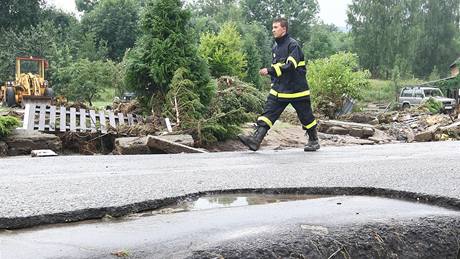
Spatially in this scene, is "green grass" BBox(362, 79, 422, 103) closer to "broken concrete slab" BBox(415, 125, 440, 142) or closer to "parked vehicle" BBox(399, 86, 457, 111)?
"parked vehicle" BBox(399, 86, 457, 111)

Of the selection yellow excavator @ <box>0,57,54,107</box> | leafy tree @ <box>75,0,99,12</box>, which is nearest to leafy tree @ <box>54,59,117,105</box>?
yellow excavator @ <box>0,57,54,107</box>

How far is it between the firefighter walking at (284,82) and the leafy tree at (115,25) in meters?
51.0

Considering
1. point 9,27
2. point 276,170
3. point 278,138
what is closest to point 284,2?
point 9,27

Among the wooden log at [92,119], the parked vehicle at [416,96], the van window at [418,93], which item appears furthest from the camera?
the van window at [418,93]

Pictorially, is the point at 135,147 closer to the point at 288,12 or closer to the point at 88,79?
the point at 88,79

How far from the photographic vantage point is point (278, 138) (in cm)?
1460

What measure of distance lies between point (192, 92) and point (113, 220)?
8970mm

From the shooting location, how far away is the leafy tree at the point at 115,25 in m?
58.1

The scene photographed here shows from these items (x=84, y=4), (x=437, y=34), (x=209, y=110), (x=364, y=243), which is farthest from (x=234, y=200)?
(x=84, y=4)

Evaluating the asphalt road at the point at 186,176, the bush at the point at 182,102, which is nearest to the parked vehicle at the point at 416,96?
the bush at the point at 182,102

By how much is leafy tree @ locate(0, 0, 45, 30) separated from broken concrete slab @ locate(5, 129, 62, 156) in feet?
157

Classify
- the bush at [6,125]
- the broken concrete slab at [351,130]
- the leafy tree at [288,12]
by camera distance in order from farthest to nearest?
1. the leafy tree at [288,12]
2. the broken concrete slab at [351,130]
3. the bush at [6,125]

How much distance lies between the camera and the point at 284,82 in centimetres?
825

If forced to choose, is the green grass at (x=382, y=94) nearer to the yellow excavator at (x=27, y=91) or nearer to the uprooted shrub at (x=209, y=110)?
the yellow excavator at (x=27, y=91)
